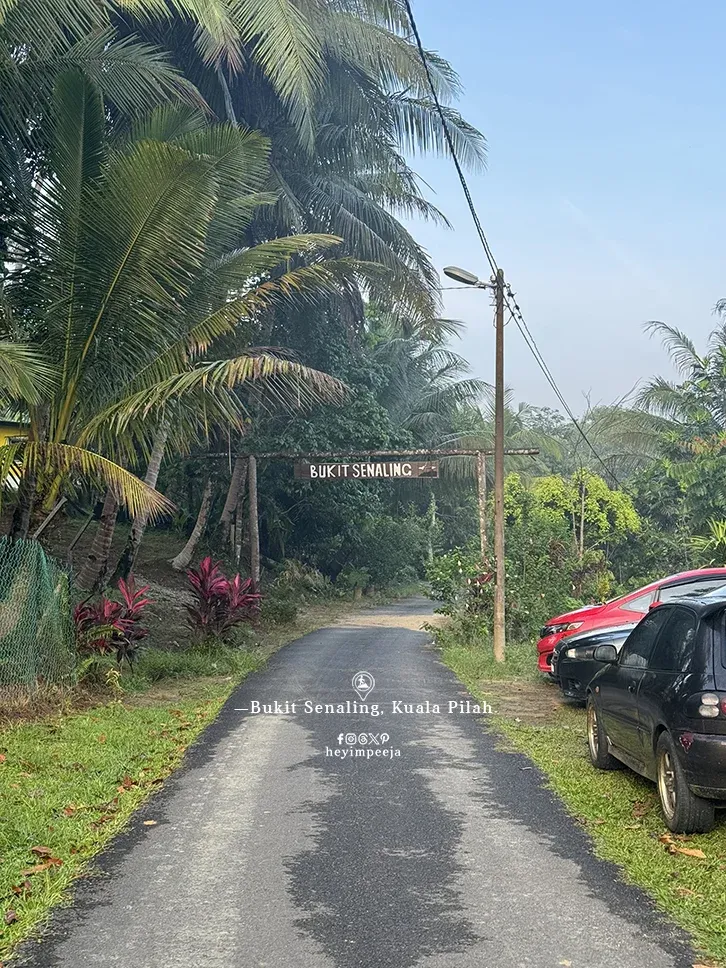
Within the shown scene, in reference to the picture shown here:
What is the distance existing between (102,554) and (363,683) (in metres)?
5.58

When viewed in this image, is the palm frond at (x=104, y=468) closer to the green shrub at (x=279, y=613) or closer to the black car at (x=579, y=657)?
the black car at (x=579, y=657)

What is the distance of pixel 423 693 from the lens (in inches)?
522

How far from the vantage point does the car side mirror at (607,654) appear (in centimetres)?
814

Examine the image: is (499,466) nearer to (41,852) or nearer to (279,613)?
(279,613)

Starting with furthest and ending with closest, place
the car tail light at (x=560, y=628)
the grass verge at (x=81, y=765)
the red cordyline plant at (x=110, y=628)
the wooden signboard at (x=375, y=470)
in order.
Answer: the wooden signboard at (x=375, y=470)
the car tail light at (x=560, y=628)
the red cordyline plant at (x=110, y=628)
the grass verge at (x=81, y=765)

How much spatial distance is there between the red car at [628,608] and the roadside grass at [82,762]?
14.2 ft

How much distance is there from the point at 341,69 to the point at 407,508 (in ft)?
68.6

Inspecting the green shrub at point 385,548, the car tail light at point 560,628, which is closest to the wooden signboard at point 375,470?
the car tail light at point 560,628

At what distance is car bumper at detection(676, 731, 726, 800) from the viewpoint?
6199 mm

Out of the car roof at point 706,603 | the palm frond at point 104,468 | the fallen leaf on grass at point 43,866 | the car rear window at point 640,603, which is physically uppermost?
the palm frond at point 104,468

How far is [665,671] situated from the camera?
7.12 metres

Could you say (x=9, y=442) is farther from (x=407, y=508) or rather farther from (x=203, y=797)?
(x=407, y=508)

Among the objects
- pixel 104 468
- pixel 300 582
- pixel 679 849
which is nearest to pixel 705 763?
pixel 679 849

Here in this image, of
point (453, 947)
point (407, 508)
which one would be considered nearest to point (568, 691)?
point (453, 947)
